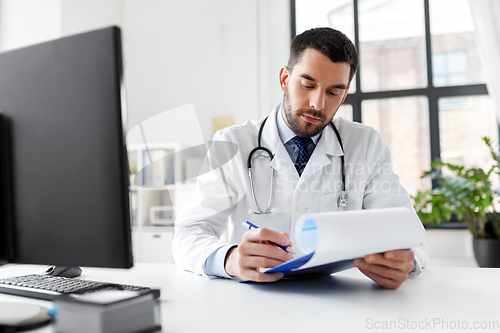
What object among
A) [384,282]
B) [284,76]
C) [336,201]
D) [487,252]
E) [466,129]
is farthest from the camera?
[466,129]

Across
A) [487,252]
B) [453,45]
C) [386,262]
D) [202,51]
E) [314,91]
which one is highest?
[202,51]

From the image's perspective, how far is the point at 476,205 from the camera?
2764 millimetres

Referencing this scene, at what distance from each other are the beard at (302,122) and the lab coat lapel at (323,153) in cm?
4

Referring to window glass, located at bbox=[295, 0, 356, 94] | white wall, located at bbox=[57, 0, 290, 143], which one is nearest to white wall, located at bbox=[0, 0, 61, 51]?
white wall, located at bbox=[57, 0, 290, 143]

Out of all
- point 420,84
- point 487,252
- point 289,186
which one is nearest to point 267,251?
point 289,186

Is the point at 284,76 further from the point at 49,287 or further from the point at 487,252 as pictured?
the point at 487,252

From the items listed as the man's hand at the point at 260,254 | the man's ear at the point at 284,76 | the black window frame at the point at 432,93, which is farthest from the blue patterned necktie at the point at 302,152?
the black window frame at the point at 432,93

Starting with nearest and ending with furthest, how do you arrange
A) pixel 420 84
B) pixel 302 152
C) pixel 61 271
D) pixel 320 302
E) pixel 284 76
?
pixel 320 302 < pixel 61 271 < pixel 302 152 < pixel 284 76 < pixel 420 84

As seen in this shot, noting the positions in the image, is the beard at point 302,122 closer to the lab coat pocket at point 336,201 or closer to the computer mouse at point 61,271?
the lab coat pocket at point 336,201

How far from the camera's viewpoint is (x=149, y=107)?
3.88 m

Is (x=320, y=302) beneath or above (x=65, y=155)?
beneath

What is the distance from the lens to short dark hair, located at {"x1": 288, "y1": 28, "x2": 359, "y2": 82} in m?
1.38

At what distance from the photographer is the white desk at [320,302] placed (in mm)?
619

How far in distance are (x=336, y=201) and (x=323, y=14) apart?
9.76 feet
